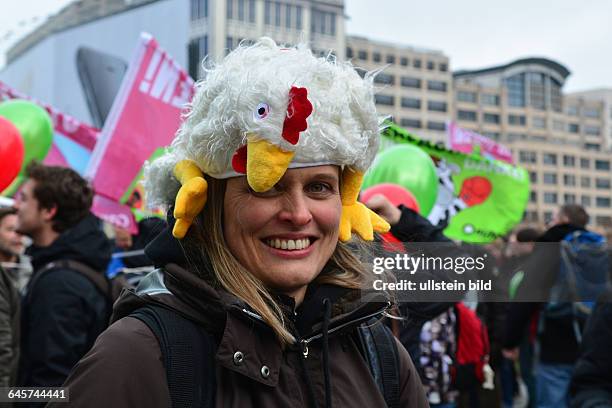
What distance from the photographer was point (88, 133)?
729 cm

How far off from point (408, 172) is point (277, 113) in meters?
3.11

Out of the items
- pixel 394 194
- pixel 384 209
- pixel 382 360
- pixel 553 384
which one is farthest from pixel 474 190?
pixel 382 360

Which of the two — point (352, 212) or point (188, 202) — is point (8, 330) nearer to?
point (188, 202)

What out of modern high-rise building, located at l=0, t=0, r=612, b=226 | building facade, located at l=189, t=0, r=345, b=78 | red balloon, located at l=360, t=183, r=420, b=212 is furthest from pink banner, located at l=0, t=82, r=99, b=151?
building facade, located at l=189, t=0, r=345, b=78

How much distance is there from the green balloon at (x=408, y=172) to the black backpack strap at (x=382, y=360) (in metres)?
2.74

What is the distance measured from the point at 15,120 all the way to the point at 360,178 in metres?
3.81

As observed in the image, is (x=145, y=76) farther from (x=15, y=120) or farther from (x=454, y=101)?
(x=454, y=101)

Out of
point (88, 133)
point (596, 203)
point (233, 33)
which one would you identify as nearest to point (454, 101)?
point (596, 203)

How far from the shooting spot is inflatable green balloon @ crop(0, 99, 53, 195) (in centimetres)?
493

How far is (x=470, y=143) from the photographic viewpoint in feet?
34.6

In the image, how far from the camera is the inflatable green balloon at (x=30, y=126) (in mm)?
4930

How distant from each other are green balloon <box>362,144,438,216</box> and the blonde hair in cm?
284

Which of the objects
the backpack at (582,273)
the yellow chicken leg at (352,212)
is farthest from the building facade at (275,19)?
the yellow chicken leg at (352,212)

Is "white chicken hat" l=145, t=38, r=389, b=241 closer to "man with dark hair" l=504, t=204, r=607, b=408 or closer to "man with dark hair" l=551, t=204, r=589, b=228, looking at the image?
"man with dark hair" l=504, t=204, r=607, b=408
